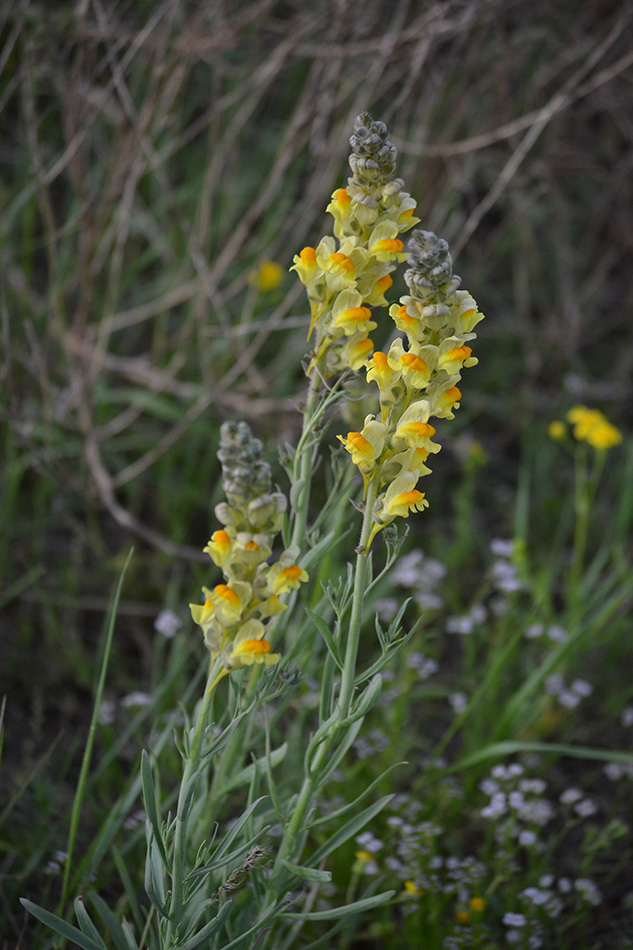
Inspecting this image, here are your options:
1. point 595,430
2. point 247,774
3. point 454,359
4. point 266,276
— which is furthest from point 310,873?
point 266,276

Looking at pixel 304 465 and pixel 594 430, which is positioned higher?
pixel 594 430

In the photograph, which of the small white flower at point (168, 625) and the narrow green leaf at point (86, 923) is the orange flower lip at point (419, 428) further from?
the small white flower at point (168, 625)

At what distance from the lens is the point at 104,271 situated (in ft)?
11.3

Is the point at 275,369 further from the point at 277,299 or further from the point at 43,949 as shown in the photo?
the point at 43,949

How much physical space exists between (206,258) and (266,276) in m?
0.38

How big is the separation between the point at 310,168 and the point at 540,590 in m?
1.72

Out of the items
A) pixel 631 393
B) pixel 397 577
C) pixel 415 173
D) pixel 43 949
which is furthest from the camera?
pixel 631 393

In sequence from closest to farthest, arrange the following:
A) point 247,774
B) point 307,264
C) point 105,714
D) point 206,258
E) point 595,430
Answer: point 307,264, point 247,774, point 105,714, point 595,430, point 206,258

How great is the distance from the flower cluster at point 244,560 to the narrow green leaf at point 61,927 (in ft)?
1.52

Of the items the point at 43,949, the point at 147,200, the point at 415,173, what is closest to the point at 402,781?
the point at 43,949

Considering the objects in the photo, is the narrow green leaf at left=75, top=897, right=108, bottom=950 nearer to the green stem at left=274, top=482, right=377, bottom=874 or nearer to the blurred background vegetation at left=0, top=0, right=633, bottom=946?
the green stem at left=274, top=482, right=377, bottom=874

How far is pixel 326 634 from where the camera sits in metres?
1.25

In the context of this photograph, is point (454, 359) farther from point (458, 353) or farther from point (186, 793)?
point (186, 793)

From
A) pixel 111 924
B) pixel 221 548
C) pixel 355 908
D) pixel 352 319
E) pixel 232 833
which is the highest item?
pixel 352 319
